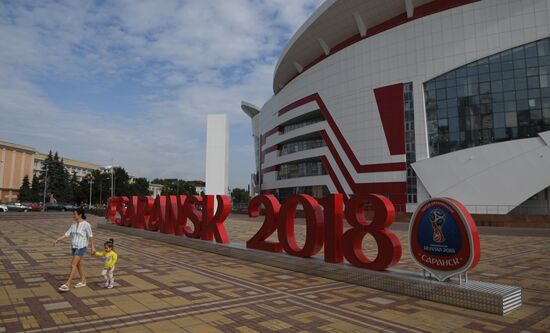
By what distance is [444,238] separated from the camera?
806 cm

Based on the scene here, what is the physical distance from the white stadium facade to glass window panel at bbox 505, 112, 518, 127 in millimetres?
73

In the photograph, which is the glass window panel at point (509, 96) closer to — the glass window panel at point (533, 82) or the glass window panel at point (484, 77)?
the glass window panel at point (533, 82)

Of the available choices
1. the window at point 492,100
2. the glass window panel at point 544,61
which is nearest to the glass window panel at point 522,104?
the window at point 492,100

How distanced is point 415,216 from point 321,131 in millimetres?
37560

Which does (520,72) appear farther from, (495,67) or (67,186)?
(67,186)

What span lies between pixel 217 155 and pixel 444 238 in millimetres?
13904

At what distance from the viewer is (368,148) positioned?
39.8 m

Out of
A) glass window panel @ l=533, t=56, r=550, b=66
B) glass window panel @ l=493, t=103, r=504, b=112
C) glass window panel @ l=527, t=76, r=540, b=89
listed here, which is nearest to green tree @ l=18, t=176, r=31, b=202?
glass window panel @ l=493, t=103, r=504, b=112

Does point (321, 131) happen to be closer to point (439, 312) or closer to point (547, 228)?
point (547, 228)

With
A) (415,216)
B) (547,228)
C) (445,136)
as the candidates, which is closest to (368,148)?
(445,136)

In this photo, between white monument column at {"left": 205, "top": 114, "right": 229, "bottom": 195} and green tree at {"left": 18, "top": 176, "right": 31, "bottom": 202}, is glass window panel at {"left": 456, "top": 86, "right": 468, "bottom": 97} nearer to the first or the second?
white monument column at {"left": 205, "top": 114, "right": 229, "bottom": 195}

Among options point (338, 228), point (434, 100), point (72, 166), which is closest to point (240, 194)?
point (72, 166)

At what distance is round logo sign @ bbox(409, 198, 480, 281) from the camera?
25.0 feet

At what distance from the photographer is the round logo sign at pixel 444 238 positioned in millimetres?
7621
